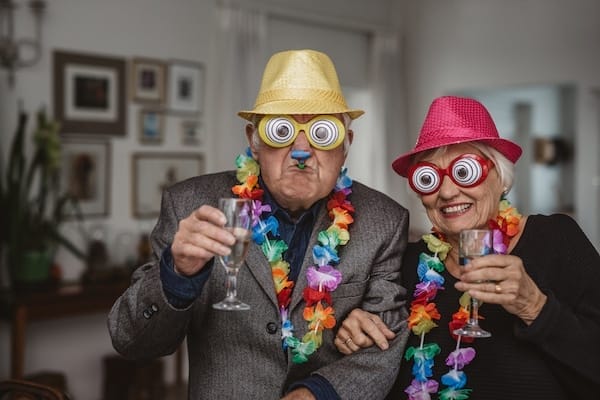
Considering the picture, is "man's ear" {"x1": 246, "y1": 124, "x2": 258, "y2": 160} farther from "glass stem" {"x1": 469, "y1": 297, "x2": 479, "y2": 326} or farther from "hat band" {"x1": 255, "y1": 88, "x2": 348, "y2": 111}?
"glass stem" {"x1": 469, "y1": 297, "x2": 479, "y2": 326}

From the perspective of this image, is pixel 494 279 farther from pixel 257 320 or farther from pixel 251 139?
pixel 251 139

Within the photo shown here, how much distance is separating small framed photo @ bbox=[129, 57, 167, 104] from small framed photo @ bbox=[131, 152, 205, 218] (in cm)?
40

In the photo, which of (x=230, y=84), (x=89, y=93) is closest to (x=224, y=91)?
(x=230, y=84)

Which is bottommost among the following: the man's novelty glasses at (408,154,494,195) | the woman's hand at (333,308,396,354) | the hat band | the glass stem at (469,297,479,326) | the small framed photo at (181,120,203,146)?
the woman's hand at (333,308,396,354)

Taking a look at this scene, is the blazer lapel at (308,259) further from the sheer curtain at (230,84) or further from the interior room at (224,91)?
the sheer curtain at (230,84)

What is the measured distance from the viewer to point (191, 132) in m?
5.18

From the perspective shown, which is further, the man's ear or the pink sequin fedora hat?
the man's ear

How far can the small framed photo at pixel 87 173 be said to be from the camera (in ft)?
14.7

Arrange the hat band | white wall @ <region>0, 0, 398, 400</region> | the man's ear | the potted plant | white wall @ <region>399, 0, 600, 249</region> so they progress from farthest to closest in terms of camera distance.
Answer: white wall @ <region>399, 0, 600, 249</region> → white wall @ <region>0, 0, 398, 400</region> → the potted plant → the man's ear → the hat band

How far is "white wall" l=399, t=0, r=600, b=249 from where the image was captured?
18.0ft

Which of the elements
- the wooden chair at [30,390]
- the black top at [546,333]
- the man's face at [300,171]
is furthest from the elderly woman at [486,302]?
the wooden chair at [30,390]

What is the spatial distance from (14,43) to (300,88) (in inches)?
118

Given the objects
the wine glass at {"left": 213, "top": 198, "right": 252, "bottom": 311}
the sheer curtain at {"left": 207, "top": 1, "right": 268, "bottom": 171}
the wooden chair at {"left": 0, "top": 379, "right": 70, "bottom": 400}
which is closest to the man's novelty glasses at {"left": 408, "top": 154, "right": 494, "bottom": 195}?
the wine glass at {"left": 213, "top": 198, "right": 252, "bottom": 311}

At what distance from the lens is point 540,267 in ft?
5.80
